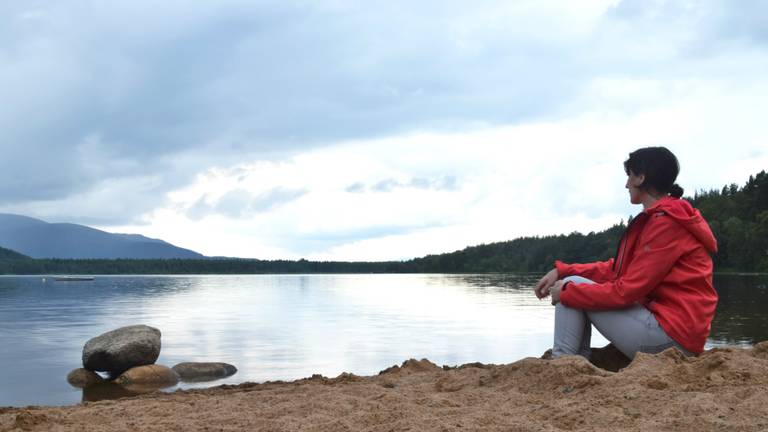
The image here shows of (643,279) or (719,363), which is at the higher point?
(643,279)

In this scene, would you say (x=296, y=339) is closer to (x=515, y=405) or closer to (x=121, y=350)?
(x=121, y=350)

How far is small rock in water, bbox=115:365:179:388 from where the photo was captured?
541 inches

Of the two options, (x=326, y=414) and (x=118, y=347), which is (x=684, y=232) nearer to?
(x=326, y=414)

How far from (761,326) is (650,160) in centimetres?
1961

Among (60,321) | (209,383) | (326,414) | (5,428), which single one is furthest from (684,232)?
(60,321)

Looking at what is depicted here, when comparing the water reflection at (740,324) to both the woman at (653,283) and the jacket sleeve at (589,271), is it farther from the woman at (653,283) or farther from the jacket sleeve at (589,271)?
the woman at (653,283)

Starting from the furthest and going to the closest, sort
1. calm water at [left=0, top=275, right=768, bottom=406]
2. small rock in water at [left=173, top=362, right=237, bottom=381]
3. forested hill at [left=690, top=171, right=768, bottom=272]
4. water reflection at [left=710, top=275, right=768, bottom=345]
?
forested hill at [left=690, top=171, right=768, bottom=272]
water reflection at [left=710, top=275, right=768, bottom=345]
calm water at [left=0, top=275, right=768, bottom=406]
small rock in water at [left=173, top=362, right=237, bottom=381]

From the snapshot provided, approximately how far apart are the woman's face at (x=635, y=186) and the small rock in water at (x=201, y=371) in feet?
34.2

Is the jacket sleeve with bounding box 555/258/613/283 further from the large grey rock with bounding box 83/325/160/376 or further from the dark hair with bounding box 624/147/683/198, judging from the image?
the large grey rock with bounding box 83/325/160/376

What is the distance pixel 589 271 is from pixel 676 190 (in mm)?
1183

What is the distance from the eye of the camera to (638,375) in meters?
5.35

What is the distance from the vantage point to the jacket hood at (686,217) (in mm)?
5652

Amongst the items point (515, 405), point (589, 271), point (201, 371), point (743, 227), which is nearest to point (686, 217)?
point (589, 271)

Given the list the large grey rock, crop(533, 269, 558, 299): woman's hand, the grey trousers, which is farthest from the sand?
the large grey rock
